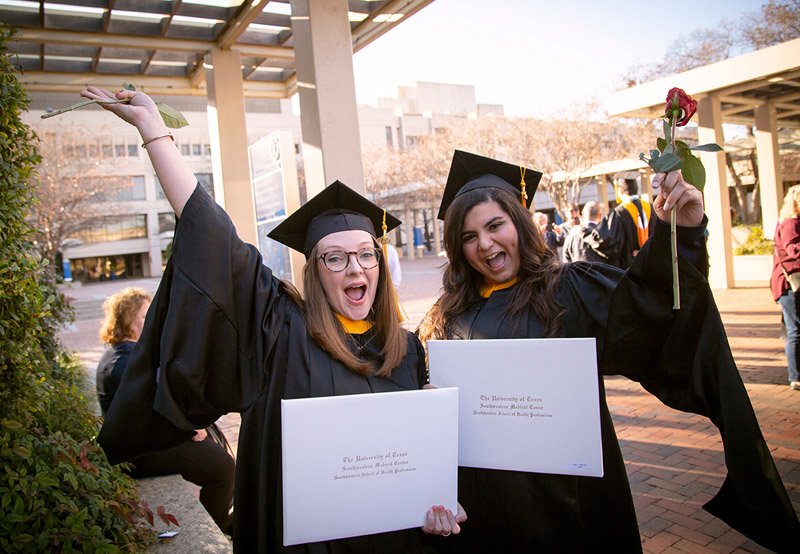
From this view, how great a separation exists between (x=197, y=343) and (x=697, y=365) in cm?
175

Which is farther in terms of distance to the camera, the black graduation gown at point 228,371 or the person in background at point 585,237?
the person in background at point 585,237

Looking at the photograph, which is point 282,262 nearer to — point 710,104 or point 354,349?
point 354,349

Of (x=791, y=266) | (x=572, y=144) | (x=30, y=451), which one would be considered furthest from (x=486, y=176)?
(x=572, y=144)

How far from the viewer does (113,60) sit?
7082mm

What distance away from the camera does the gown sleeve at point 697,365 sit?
1.77m

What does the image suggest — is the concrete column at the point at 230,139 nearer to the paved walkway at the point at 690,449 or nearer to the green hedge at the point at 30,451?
the paved walkway at the point at 690,449

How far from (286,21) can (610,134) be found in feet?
71.1

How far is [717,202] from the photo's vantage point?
39.4 ft

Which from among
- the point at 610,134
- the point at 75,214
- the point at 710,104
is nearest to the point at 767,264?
the point at 710,104

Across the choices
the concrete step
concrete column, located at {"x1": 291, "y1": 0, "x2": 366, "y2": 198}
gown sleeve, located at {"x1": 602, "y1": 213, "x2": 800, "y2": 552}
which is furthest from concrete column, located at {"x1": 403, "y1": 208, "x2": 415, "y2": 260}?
gown sleeve, located at {"x1": 602, "y1": 213, "x2": 800, "y2": 552}

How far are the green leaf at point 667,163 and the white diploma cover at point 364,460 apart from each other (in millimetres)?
974

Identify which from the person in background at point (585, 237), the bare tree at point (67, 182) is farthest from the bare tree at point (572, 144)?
the bare tree at point (67, 182)

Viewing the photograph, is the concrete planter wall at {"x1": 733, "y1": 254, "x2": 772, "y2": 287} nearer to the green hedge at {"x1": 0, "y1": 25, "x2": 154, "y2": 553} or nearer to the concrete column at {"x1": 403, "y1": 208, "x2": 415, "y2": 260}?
the green hedge at {"x1": 0, "y1": 25, "x2": 154, "y2": 553}

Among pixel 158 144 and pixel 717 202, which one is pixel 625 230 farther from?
pixel 717 202
